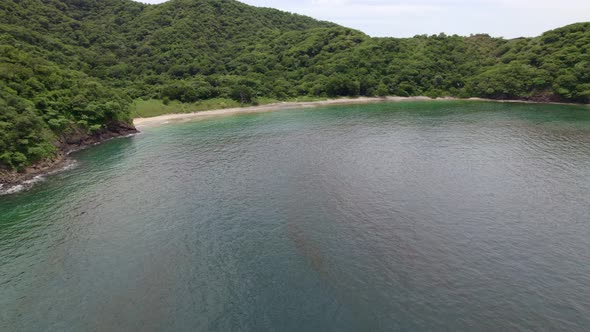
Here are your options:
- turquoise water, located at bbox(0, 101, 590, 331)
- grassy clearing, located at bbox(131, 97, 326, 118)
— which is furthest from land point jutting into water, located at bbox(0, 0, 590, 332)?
grassy clearing, located at bbox(131, 97, 326, 118)

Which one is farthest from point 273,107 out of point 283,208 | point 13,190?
point 283,208

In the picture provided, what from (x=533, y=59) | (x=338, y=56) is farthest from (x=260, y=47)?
(x=533, y=59)

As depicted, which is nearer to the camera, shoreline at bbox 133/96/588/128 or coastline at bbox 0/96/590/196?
coastline at bbox 0/96/590/196

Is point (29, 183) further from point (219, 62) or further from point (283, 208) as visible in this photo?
point (219, 62)

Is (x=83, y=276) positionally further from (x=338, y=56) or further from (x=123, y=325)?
(x=338, y=56)

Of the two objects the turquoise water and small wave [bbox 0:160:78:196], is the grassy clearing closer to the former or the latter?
the turquoise water

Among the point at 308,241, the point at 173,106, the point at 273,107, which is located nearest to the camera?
the point at 308,241
